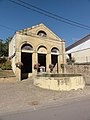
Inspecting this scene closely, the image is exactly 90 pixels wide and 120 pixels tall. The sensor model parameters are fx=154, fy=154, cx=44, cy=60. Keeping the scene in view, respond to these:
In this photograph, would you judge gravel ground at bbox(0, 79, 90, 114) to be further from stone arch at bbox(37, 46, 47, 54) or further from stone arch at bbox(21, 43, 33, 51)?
stone arch at bbox(37, 46, 47, 54)

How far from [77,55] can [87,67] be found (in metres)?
8.12

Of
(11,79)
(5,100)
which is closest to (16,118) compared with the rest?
(5,100)

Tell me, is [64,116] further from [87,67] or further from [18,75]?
[87,67]

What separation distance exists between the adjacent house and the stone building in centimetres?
462

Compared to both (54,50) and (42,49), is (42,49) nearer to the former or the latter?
(42,49)

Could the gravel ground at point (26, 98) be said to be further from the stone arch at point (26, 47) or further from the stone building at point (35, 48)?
the stone arch at point (26, 47)

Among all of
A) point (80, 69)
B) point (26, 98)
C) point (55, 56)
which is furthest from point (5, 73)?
point (80, 69)

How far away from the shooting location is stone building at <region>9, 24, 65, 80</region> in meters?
21.0

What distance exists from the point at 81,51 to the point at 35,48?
34.5 feet

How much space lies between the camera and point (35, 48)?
74.2ft

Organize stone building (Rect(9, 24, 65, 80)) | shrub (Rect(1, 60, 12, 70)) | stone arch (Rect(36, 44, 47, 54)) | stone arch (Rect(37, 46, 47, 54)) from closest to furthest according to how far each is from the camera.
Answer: stone building (Rect(9, 24, 65, 80)) < shrub (Rect(1, 60, 12, 70)) < stone arch (Rect(36, 44, 47, 54)) < stone arch (Rect(37, 46, 47, 54))

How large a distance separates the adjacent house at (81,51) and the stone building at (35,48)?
4625 mm

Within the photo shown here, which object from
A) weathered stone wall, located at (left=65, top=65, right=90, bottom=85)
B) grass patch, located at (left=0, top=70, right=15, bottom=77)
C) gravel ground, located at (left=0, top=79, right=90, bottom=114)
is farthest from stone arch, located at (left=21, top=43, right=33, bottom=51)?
gravel ground, located at (left=0, top=79, right=90, bottom=114)

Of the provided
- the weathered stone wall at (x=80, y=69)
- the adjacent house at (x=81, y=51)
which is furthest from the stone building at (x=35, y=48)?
the adjacent house at (x=81, y=51)
